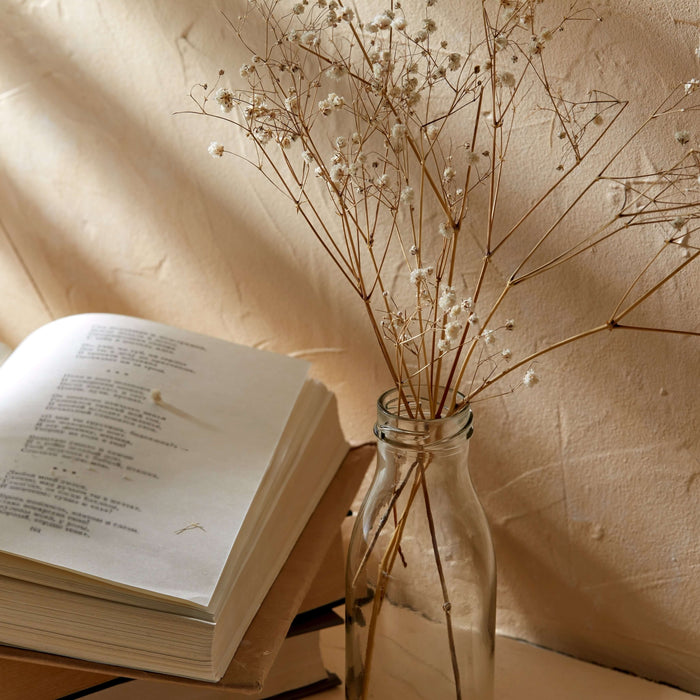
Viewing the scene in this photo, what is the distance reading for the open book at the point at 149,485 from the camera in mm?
524

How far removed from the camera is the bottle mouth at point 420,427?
1.71 ft

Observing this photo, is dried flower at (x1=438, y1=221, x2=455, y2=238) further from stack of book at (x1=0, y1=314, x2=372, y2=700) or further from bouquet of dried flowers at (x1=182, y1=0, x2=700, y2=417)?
stack of book at (x1=0, y1=314, x2=372, y2=700)

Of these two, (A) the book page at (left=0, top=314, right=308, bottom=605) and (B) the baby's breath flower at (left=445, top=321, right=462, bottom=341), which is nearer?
(B) the baby's breath flower at (left=445, top=321, right=462, bottom=341)

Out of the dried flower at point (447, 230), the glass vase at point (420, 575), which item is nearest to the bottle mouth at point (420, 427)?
the glass vase at point (420, 575)

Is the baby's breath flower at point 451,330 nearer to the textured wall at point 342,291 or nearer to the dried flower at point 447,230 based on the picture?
the dried flower at point 447,230

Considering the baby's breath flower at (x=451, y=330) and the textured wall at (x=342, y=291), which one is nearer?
the baby's breath flower at (x=451, y=330)

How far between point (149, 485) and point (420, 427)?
0.68 feet

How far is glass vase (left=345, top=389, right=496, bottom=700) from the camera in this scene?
549 millimetres

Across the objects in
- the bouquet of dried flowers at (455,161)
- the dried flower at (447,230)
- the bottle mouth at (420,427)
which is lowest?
the bottle mouth at (420,427)

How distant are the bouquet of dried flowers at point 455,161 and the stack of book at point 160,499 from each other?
124mm

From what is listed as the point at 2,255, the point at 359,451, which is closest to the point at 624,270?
the point at 359,451

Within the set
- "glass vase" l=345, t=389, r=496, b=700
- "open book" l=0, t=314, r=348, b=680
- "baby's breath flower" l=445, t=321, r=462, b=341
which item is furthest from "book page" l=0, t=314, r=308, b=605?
"baby's breath flower" l=445, t=321, r=462, b=341

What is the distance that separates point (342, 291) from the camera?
2.52 ft

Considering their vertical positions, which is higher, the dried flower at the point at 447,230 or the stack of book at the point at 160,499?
the dried flower at the point at 447,230
